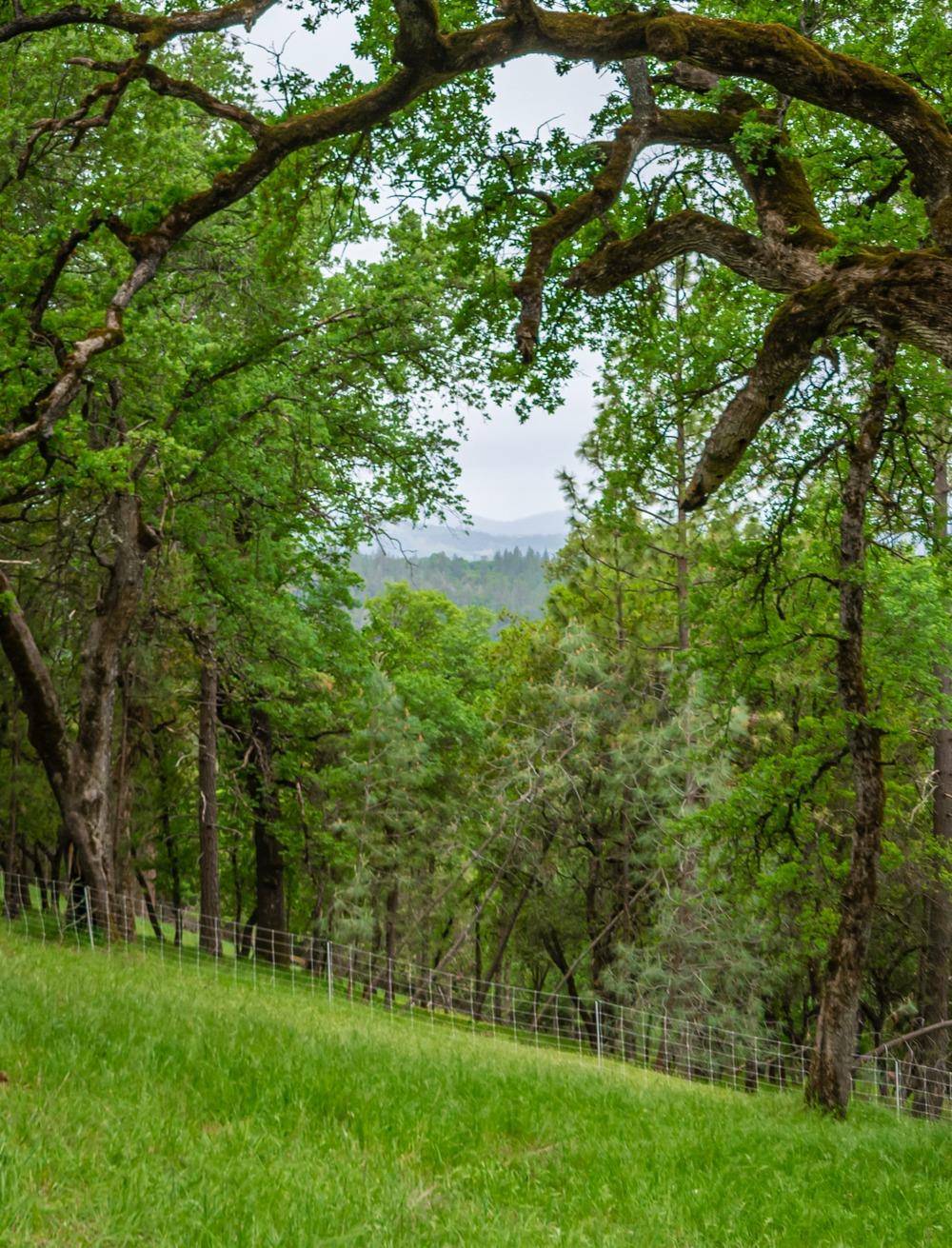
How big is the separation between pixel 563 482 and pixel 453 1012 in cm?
1391

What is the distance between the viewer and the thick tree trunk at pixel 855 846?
10.6 m

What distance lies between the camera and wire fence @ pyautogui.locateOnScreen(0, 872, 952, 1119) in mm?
18266

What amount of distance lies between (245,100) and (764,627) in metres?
14.3

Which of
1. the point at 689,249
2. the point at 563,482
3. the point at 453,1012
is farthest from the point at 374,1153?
the point at 563,482

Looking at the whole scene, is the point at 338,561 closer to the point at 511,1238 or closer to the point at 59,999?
the point at 59,999

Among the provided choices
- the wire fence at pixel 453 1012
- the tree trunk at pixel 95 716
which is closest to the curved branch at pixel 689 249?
the wire fence at pixel 453 1012

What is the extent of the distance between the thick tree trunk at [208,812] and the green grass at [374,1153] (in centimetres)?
1301

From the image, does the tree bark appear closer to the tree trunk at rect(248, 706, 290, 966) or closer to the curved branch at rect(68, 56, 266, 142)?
the tree trunk at rect(248, 706, 290, 966)

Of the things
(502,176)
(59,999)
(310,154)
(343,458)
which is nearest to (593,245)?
(502,176)

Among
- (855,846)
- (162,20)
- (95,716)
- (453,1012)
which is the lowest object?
(453,1012)

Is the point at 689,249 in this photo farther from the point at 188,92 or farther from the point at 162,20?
the point at 162,20

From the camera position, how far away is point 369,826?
1211 inches

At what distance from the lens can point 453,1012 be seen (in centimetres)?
2736

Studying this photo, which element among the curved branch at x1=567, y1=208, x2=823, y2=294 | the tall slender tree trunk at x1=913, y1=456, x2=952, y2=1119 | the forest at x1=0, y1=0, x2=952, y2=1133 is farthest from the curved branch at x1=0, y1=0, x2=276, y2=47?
the tall slender tree trunk at x1=913, y1=456, x2=952, y2=1119
